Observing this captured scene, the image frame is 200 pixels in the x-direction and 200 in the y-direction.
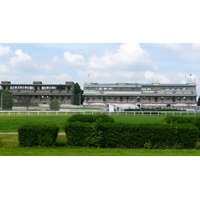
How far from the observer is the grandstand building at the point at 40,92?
55722mm

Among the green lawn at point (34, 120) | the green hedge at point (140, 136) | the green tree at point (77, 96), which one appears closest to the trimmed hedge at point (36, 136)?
the green hedge at point (140, 136)

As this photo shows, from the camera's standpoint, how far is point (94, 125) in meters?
9.12

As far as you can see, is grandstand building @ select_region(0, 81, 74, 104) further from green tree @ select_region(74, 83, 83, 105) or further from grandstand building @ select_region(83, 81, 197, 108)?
grandstand building @ select_region(83, 81, 197, 108)

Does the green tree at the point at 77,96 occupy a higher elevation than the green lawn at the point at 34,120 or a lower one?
higher

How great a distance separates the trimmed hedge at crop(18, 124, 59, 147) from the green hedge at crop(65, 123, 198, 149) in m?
1.09

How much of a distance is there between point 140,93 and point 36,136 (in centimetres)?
6472

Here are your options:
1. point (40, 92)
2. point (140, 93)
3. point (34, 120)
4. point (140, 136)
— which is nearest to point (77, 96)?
point (40, 92)

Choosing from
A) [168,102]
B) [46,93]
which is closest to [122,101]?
[168,102]

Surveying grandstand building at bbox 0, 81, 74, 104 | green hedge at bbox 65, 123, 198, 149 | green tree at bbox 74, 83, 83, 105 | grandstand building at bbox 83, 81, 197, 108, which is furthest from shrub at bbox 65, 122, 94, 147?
grandstand building at bbox 83, 81, 197, 108

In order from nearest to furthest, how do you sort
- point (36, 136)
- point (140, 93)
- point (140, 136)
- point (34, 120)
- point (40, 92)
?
point (140, 136)
point (36, 136)
point (34, 120)
point (40, 92)
point (140, 93)

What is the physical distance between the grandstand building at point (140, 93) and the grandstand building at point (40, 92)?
8.92 meters

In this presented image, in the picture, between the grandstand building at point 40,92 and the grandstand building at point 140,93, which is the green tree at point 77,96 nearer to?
the grandstand building at point 140,93

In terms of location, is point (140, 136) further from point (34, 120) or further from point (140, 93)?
point (140, 93)

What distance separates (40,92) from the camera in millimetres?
58875
